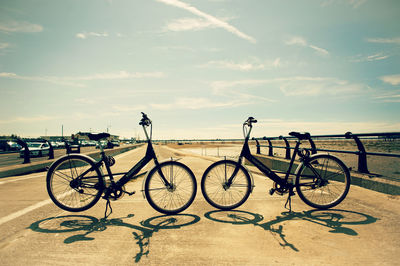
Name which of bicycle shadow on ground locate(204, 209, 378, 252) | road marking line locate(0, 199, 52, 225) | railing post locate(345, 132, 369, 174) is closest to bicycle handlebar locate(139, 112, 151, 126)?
bicycle shadow on ground locate(204, 209, 378, 252)

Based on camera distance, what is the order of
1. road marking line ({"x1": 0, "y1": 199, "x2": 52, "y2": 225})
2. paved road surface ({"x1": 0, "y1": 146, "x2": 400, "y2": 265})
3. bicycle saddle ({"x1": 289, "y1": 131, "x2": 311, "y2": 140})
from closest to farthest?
paved road surface ({"x1": 0, "y1": 146, "x2": 400, "y2": 265}) → road marking line ({"x1": 0, "y1": 199, "x2": 52, "y2": 225}) → bicycle saddle ({"x1": 289, "y1": 131, "x2": 311, "y2": 140})

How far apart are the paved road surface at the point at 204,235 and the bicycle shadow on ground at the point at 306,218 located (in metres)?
0.01

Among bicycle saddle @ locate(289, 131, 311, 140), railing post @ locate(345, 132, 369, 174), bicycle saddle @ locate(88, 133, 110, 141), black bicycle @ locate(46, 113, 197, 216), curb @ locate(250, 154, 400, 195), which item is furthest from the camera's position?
railing post @ locate(345, 132, 369, 174)

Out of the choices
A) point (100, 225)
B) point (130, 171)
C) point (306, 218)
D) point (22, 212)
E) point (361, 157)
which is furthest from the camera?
point (361, 157)

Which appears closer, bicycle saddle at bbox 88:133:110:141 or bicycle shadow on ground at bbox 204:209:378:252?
bicycle shadow on ground at bbox 204:209:378:252

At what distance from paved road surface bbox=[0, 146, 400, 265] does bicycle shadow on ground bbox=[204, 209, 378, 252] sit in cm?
1

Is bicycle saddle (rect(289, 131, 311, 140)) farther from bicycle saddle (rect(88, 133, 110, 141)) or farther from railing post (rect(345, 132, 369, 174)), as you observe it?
bicycle saddle (rect(88, 133, 110, 141))

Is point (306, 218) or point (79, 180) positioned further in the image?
point (79, 180)

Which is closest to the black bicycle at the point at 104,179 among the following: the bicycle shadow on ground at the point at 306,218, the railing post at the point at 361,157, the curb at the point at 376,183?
the bicycle shadow on ground at the point at 306,218

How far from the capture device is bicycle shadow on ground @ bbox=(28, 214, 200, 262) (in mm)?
2977

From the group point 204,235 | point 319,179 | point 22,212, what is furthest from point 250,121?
point 22,212

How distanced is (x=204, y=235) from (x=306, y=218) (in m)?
1.83

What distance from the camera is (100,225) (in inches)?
133

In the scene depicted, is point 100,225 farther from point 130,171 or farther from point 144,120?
point 144,120
